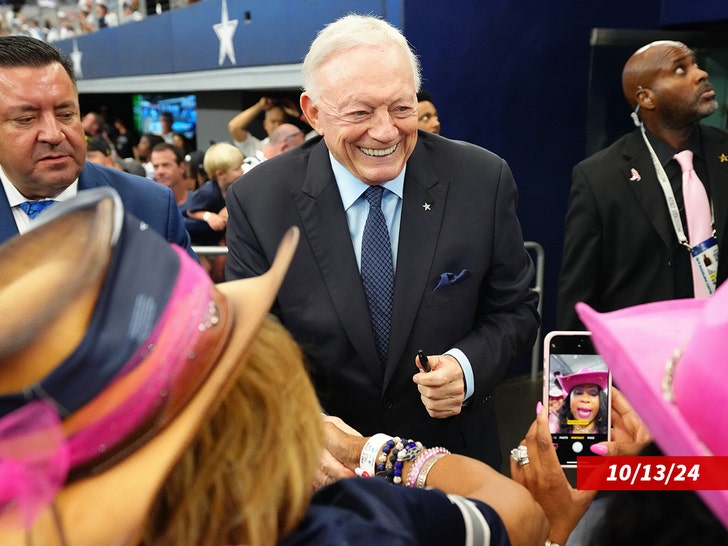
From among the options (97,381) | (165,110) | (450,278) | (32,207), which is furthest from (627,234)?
(165,110)

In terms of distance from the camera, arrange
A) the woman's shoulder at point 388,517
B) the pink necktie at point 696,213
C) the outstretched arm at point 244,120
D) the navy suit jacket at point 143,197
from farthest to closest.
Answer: the outstretched arm at point 244,120 → the pink necktie at point 696,213 → the navy suit jacket at point 143,197 → the woman's shoulder at point 388,517

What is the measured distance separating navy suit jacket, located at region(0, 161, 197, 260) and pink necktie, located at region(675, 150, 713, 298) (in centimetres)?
195

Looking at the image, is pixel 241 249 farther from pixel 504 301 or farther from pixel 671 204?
pixel 671 204

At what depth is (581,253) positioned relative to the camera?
272cm

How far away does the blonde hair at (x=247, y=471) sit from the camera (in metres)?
0.77

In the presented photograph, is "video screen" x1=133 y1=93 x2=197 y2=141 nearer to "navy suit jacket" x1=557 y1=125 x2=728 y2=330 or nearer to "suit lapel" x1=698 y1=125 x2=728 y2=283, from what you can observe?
"navy suit jacket" x1=557 y1=125 x2=728 y2=330

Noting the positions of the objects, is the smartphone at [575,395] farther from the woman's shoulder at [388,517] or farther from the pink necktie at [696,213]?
the pink necktie at [696,213]

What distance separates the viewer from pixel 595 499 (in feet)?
4.29

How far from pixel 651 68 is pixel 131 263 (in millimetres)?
2703

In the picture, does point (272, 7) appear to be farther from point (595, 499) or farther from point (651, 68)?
point (595, 499)

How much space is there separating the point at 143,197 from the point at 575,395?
1334 millimetres

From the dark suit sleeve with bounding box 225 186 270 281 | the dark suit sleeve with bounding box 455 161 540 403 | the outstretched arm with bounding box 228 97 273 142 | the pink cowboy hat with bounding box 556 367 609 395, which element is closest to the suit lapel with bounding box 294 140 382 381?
the dark suit sleeve with bounding box 225 186 270 281

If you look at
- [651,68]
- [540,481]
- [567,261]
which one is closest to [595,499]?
[540,481]

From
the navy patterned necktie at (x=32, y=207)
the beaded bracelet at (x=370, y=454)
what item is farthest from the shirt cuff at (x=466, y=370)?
the navy patterned necktie at (x=32, y=207)
